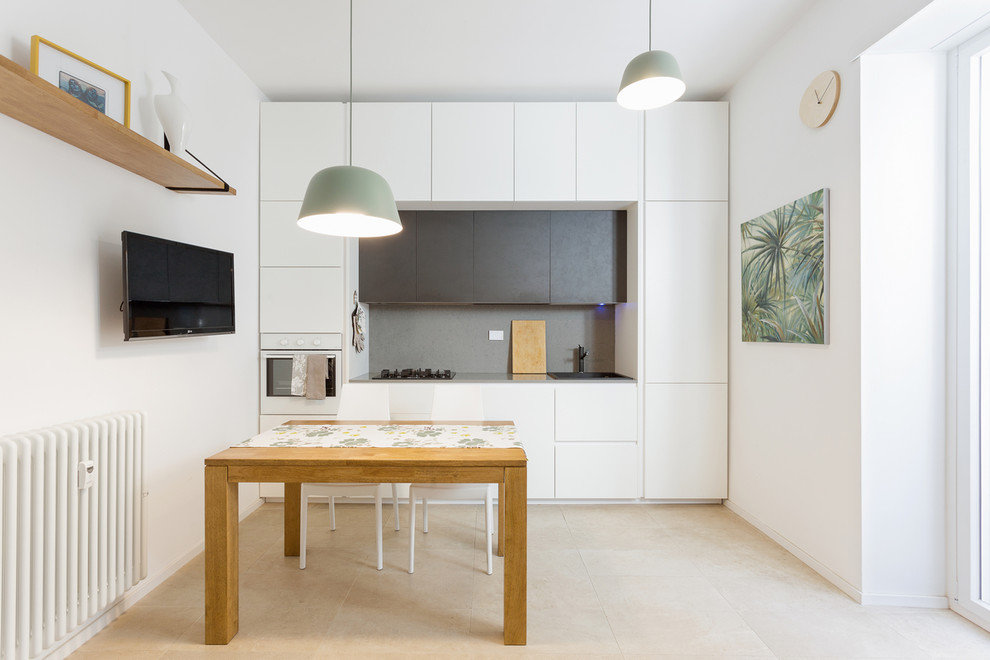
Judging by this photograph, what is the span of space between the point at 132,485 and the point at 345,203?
1.54m

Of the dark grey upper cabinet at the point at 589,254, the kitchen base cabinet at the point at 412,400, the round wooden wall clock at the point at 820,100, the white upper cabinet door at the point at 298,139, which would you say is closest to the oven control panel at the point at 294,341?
the kitchen base cabinet at the point at 412,400

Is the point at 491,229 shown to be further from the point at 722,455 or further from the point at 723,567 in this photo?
the point at 723,567

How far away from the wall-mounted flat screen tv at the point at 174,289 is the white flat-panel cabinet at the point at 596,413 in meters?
2.25

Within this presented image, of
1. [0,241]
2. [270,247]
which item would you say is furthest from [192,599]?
[270,247]

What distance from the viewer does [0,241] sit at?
1.75 metres

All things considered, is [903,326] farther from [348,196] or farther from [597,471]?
[348,196]

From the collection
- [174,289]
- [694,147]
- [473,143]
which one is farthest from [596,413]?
[174,289]

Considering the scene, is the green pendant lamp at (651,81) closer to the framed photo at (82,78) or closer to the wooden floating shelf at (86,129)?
the wooden floating shelf at (86,129)

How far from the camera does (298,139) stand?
→ 375 centimetres

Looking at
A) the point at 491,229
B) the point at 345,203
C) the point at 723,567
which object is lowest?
the point at 723,567

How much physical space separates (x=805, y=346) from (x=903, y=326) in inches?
19.5

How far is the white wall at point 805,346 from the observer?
2.46m

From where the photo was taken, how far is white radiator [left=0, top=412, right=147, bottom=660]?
1.67 metres

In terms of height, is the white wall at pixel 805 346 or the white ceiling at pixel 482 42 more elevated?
the white ceiling at pixel 482 42
